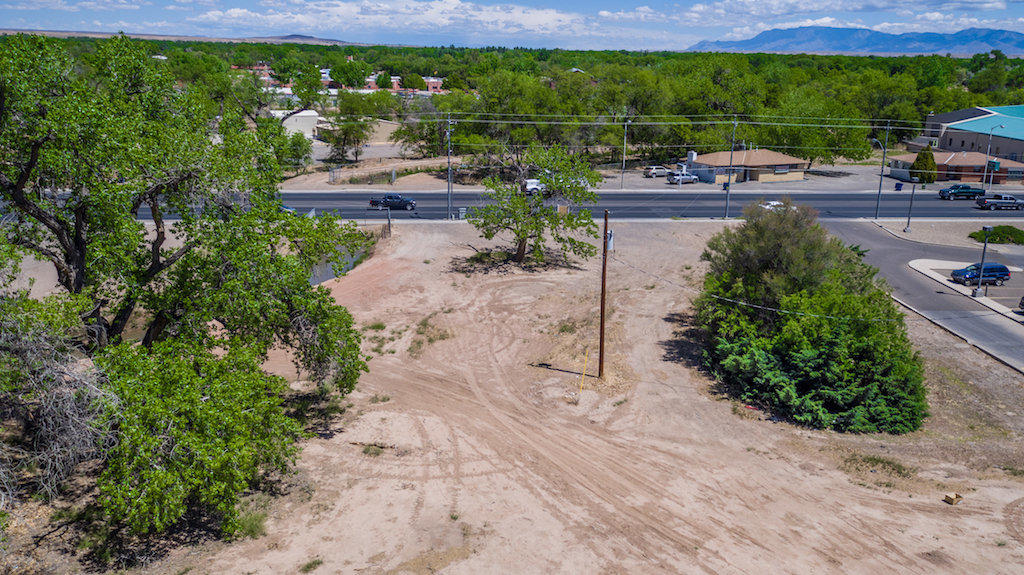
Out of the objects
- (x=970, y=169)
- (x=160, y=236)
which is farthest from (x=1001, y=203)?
(x=160, y=236)

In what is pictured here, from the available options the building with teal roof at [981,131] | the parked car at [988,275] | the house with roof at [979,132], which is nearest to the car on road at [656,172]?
the house with roof at [979,132]

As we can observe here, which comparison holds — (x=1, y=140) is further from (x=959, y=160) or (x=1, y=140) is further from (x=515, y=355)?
(x=959, y=160)

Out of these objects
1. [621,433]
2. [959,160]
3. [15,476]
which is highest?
[959,160]

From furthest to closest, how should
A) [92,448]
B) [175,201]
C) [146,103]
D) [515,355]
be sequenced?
[515,355] < [146,103] < [175,201] < [92,448]

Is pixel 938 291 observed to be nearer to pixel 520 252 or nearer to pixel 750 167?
pixel 520 252

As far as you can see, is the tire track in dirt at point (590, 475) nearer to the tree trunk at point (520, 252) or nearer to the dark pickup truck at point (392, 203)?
the tree trunk at point (520, 252)

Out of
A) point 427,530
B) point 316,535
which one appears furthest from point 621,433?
point 316,535
